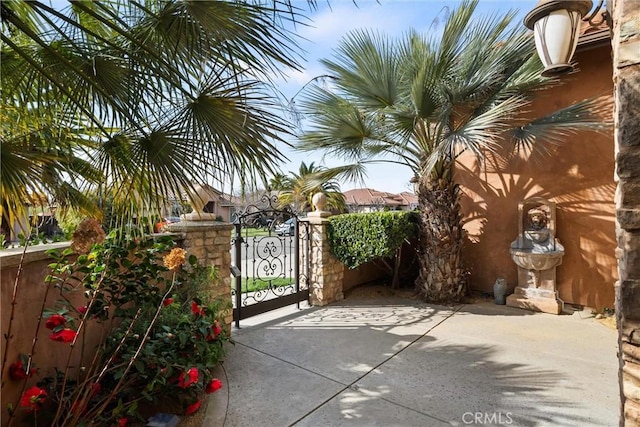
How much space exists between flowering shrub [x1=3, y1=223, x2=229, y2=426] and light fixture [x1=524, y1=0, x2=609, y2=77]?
144 inches

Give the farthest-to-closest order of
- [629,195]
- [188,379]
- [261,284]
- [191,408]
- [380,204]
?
1. [380,204]
2. [261,284]
3. [191,408]
4. [188,379]
5. [629,195]

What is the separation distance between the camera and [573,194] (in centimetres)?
530

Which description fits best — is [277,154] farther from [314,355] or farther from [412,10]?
[412,10]

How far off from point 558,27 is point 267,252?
4525 mm

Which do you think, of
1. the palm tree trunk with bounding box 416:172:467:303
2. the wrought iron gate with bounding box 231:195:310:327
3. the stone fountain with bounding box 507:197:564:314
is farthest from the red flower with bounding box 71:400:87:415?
the stone fountain with bounding box 507:197:564:314

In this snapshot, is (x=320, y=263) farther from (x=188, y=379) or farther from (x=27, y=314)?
(x=27, y=314)

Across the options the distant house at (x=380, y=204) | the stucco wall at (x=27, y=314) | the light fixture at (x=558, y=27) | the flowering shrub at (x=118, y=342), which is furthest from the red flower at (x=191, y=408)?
the distant house at (x=380, y=204)

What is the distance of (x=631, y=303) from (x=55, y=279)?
3328mm

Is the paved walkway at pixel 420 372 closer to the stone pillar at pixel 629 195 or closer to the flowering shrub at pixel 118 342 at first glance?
the flowering shrub at pixel 118 342

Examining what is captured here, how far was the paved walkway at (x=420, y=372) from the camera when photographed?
104 inches

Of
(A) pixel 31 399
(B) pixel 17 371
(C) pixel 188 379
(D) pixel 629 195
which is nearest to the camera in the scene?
(D) pixel 629 195

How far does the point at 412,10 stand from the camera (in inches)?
168

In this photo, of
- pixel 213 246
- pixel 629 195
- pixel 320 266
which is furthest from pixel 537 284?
pixel 213 246

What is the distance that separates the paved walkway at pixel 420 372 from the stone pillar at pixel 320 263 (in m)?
0.60
